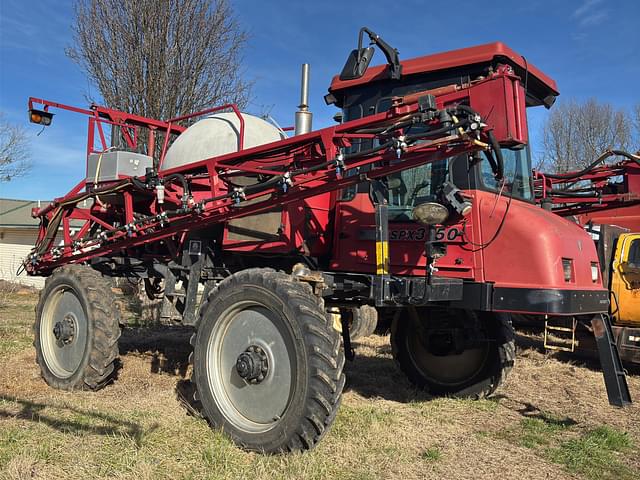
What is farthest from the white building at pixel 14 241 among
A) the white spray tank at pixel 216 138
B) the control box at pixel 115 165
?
the white spray tank at pixel 216 138

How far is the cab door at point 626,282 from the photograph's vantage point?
857 centimetres

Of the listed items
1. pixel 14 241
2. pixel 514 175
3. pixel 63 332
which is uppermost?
pixel 14 241

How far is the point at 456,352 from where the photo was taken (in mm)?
5988

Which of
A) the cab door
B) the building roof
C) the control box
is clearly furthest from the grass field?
the building roof

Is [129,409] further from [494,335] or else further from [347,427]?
[494,335]

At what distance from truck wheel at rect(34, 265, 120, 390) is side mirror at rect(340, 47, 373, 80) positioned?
11.4ft

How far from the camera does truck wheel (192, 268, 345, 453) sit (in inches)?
156

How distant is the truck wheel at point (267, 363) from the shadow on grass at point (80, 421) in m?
0.57

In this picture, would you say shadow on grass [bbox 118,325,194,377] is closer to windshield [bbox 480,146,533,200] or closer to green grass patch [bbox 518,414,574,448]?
green grass patch [bbox 518,414,574,448]

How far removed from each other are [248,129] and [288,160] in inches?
57.6

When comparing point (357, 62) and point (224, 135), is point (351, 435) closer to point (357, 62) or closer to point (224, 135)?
point (357, 62)

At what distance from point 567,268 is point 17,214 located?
2973cm

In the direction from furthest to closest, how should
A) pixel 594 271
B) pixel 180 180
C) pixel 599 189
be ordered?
1. pixel 599 189
2. pixel 180 180
3. pixel 594 271

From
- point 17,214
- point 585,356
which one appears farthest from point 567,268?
point 17,214
